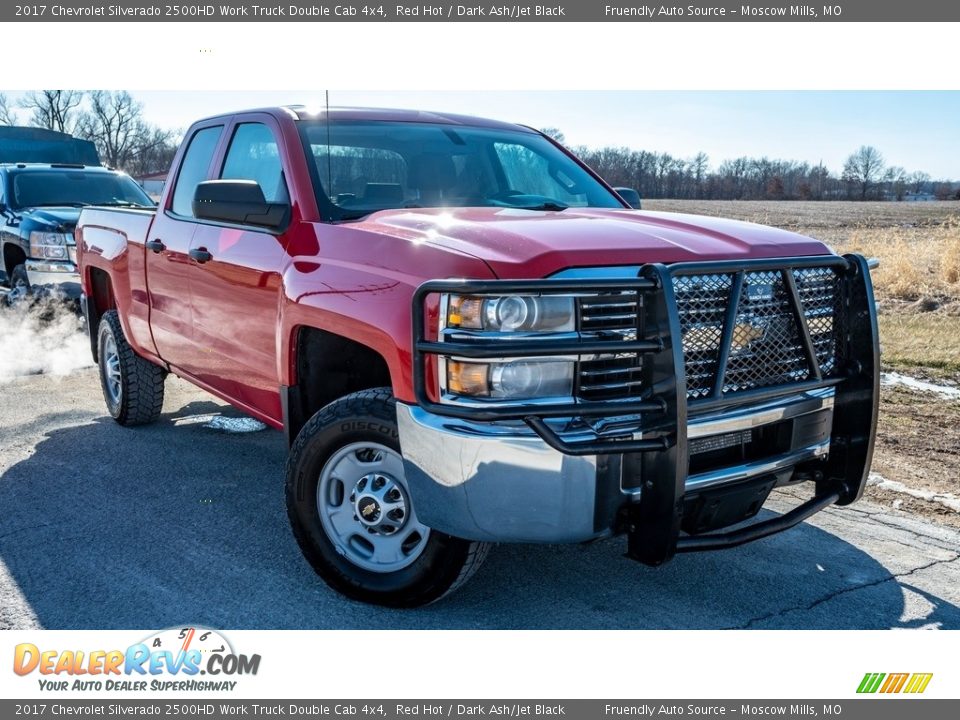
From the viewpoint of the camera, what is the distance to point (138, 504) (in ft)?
15.2

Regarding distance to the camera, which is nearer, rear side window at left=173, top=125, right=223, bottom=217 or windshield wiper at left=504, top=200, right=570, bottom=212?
windshield wiper at left=504, top=200, right=570, bottom=212

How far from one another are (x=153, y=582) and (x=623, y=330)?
2.18 meters

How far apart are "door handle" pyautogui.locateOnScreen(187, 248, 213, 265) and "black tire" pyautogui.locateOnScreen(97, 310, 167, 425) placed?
1.58 metres

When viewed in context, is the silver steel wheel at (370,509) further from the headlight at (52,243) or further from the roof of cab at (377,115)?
the headlight at (52,243)

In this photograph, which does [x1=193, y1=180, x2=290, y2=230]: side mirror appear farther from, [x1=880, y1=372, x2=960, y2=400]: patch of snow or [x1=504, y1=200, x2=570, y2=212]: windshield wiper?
→ [x1=880, y1=372, x2=960, y2=400]: patch of snow

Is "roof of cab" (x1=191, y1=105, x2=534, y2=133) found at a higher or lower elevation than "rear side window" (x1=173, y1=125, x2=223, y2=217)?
higher

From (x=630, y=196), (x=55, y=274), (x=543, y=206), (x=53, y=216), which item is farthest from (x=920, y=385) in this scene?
(x=53, y=216)

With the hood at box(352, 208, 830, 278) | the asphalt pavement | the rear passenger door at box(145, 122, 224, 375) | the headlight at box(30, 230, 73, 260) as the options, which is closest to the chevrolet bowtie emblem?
the hood at box(352, 208, 830, 278)

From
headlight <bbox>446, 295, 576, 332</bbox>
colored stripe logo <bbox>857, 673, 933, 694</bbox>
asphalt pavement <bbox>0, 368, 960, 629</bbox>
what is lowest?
colored stripe logo <bbox>857, 673, 933, 694</bbox>

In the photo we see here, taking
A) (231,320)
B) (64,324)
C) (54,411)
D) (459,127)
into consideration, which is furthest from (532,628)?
(64,324)

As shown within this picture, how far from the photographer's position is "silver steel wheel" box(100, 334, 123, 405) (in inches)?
248

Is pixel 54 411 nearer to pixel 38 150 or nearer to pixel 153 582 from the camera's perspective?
pixel 153 582

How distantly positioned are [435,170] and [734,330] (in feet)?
6.23

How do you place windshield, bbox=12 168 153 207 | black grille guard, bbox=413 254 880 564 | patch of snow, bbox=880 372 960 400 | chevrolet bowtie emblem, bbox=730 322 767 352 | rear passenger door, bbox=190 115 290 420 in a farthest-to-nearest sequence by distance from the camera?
windshield, bbox=12 168 153 207 < patch of snow, bbox=880 372 960 400 < rear passenger door, bbox=190 115 290 420 < chevrolet bowtie emblem, bbox=730 322 767 352 < black grille guard, bbox=413 254 880 564
